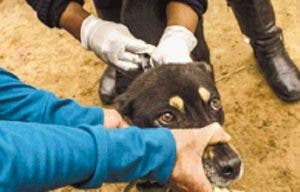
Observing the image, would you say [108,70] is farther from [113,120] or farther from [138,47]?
[113,120]

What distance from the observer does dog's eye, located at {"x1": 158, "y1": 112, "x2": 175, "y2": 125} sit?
1978mm

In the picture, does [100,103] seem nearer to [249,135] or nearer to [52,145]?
[249,135]

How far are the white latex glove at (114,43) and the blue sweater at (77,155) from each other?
2.82 ft

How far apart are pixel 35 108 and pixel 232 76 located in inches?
59.0

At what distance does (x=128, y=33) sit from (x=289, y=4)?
1.48 metres

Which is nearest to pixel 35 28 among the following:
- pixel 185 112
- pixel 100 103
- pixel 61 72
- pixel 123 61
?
pixel 61 72

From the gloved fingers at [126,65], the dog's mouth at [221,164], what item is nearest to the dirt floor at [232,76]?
the gloved fingers at [126,65]

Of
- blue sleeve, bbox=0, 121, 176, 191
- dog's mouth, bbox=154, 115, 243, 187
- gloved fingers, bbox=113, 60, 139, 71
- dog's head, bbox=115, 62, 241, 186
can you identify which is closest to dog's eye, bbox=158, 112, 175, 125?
dog's head, bbox=115, 62, 241, 186

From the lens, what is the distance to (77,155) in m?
1.36

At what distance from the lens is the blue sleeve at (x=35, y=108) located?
77.6 inches

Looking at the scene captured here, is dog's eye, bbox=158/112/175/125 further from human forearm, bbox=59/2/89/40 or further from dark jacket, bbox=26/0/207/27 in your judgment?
human forearm, bbox=59/2/89/40

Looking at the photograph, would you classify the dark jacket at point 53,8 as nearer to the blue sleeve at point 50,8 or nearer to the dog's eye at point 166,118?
the blue sleeve at point 50,8

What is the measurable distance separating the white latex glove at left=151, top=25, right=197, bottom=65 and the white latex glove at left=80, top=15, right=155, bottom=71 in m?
0.07

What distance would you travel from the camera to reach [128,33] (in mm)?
2422
